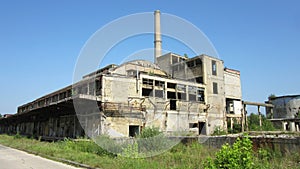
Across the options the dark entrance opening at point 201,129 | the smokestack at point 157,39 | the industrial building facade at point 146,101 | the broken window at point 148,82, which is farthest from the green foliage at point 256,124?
the smokestack at point 157,39

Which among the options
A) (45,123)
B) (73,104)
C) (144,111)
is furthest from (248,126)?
(45,123)

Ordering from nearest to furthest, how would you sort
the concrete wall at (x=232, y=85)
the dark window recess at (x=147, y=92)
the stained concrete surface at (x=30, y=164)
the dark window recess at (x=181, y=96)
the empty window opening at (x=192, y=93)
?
the stained concrete surface at (x=30, y=164) → the dark window recess at (x=147, y=92) → the dark window recess at (x=181, y=96) → the empty window opening at (x=192, y=93) → the concrete wall at (x=232, y=85)

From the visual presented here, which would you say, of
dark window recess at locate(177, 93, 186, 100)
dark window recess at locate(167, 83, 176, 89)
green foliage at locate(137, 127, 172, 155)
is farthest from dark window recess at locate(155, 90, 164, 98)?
green foliage at locate(137, 127, 172, 155)

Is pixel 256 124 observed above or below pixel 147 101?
below

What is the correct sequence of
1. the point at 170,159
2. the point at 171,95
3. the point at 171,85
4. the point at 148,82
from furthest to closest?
the point at 171,95 < the point at 171,85 < the point at 148,82 < the point at 170,159

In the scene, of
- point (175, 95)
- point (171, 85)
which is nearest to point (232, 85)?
point (175, 95)

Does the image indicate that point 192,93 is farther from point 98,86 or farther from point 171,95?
point 98,86

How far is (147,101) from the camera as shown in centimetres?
2419

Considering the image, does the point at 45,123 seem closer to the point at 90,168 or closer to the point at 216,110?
the point at 216,110

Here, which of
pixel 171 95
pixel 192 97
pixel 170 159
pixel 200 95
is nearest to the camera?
pixel 170 159

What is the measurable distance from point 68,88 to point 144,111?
10.1 metres

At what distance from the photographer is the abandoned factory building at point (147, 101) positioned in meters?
21.7

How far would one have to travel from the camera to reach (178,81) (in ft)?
92.2

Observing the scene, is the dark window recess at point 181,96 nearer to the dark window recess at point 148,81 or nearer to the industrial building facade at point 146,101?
the industrial building facade at point 146,101
